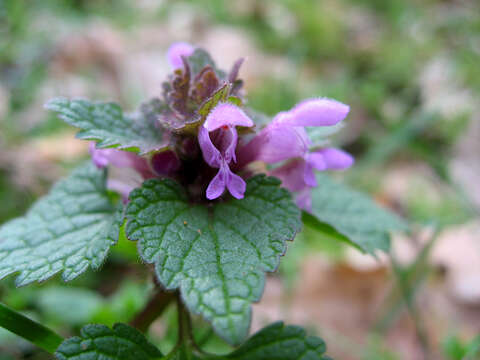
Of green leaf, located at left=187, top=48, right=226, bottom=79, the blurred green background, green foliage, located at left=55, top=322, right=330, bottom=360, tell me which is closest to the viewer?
green foliage, located at left=55, top=322, right=330, bottom=360

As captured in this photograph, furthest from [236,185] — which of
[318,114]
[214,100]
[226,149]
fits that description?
[318,114]

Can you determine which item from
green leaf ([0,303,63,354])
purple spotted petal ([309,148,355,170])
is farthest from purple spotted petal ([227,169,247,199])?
green leaf ([0,303,63,354])

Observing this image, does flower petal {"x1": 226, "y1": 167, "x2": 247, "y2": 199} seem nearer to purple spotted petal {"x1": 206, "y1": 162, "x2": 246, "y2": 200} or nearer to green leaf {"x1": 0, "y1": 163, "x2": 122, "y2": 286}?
purple spotted petal {"x1": 206, "y1": 162, "x2": 246, "y2": 200}

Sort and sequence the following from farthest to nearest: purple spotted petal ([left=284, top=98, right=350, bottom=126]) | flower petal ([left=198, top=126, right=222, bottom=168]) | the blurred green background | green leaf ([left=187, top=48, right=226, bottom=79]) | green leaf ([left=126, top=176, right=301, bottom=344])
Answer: the blurred green background → green leaf ([left=187, top=48, right=226, bottom=79]) → purple spotted petal ([left=284, top=98, right=350, bottom=126]) → flower petal ([left=198, top=126, right=222, bottom=168]) → green leaf ([left=126, top=176, right=301, bottom=344])

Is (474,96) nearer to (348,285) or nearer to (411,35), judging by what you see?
(411,35)

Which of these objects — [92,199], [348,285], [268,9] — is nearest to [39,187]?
[92,199]

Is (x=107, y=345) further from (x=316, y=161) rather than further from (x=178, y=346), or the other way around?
(x=316, y=161)
